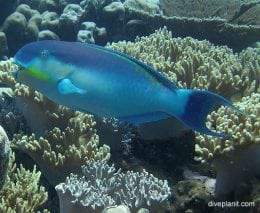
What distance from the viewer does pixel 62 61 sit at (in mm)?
2293

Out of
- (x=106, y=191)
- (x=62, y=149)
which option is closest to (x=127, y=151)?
(x=62, y=149)

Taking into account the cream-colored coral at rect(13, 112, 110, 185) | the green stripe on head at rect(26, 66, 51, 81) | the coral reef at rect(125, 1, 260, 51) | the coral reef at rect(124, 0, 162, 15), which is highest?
the coral reef at rect(124, 0, 162, 15)

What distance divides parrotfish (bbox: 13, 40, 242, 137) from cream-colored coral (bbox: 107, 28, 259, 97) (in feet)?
6.19

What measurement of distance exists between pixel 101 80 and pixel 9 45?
7283 millimetres

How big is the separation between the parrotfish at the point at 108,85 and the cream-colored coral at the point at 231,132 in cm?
107

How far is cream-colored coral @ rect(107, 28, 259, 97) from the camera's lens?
402 centimetres

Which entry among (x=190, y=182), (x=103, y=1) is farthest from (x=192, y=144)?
(x=103, y=1)

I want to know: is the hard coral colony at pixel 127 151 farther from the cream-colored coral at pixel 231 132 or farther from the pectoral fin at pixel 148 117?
the pectoral fin at pixel 148 117

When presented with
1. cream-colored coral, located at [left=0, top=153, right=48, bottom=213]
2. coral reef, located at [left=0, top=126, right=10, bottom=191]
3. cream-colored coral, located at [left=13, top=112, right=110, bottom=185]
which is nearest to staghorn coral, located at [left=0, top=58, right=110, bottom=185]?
cream-colored coral, located at [left=13, top=112, right=110, bottom=185]

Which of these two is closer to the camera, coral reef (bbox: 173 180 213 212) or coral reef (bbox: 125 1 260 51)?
coral reef (bbox: 173 180 213 212)

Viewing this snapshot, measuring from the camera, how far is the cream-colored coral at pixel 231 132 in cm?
298

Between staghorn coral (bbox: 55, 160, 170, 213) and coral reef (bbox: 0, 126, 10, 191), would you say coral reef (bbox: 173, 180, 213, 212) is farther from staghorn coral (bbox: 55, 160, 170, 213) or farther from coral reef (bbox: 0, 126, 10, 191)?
coral reef (bbox: 0, 126, 10, 191)

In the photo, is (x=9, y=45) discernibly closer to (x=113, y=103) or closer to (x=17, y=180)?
(x=17, y=180)

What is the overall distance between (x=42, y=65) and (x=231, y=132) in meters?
1.76
